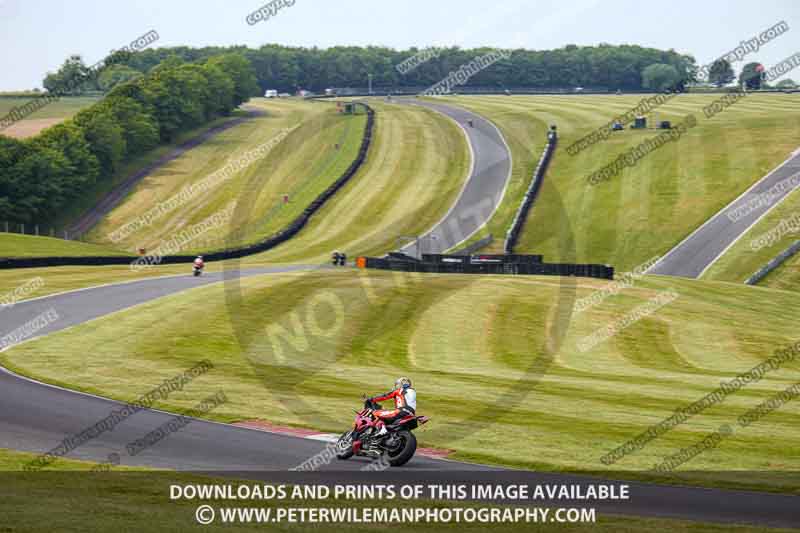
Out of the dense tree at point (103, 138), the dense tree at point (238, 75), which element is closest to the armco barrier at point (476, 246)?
the dense tree at point (103, 138)

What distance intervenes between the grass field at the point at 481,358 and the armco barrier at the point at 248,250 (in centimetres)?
1382

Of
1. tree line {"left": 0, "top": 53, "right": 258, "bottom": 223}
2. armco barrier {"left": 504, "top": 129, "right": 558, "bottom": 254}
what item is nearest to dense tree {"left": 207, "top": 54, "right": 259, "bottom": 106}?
tree line {"left": 0, "top": 53, "right": 258, "bottom": 223}

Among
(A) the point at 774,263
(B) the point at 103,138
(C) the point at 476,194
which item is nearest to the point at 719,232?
(A) the point at 774,263

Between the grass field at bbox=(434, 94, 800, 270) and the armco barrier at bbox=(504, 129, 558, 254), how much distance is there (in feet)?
2.33

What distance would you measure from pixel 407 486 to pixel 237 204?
90.8 meters

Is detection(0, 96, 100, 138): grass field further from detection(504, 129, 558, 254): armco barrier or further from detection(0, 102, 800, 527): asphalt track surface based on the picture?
detection(0, 102, 800, 527): asphalt track surface

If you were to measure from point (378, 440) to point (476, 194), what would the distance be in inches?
3223

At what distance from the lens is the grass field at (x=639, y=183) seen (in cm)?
8456

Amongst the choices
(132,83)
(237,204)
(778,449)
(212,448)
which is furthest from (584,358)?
(132,83)

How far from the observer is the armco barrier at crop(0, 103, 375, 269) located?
63.9 meters

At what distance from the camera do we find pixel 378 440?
2300cm

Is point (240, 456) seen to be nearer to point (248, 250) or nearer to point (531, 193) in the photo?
point (248, 250)

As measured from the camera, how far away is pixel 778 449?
2467 centimetres

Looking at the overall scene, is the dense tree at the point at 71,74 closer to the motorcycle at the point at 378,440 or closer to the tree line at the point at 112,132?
the tree line at the point at 112,132
